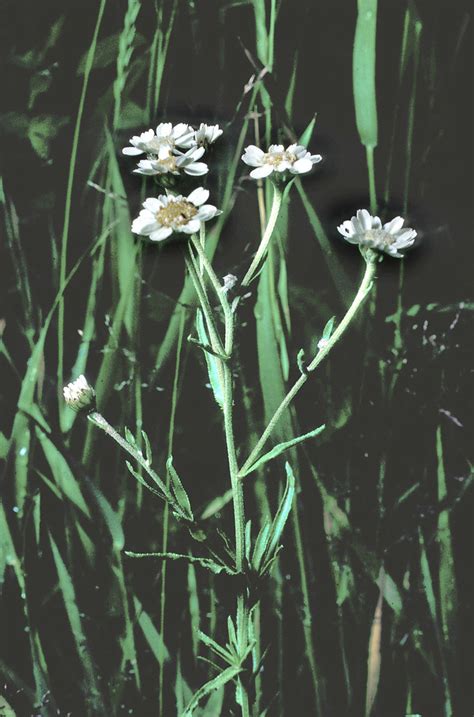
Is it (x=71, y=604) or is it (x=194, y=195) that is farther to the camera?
(x=71, y=604)

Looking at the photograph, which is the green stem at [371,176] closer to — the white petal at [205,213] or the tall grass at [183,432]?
the tall grass at [183,432]

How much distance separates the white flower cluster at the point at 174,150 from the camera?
0.57 meters

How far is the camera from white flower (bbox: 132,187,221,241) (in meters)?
0.55

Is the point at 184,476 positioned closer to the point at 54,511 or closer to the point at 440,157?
the point at 54,511

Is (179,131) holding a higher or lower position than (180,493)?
higher

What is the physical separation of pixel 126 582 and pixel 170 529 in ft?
0.22

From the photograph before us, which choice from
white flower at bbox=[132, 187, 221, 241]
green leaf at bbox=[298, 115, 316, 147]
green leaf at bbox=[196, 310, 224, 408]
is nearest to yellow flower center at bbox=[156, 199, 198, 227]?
white flower at bbox=[132, 187, 221, 241]

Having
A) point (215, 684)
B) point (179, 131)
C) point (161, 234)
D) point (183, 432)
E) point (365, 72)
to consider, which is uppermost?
point (365, 72)

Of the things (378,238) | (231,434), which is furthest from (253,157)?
(231,434)

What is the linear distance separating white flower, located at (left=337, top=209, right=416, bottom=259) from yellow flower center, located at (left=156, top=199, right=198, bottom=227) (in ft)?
0.40

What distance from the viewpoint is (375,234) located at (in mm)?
581

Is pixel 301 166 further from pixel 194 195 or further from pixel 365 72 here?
pixel 365 72

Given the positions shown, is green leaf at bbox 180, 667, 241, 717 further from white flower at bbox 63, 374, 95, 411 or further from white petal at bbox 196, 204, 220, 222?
white petal at bbox 196, 204, 220, 222

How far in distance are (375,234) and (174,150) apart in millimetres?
172
